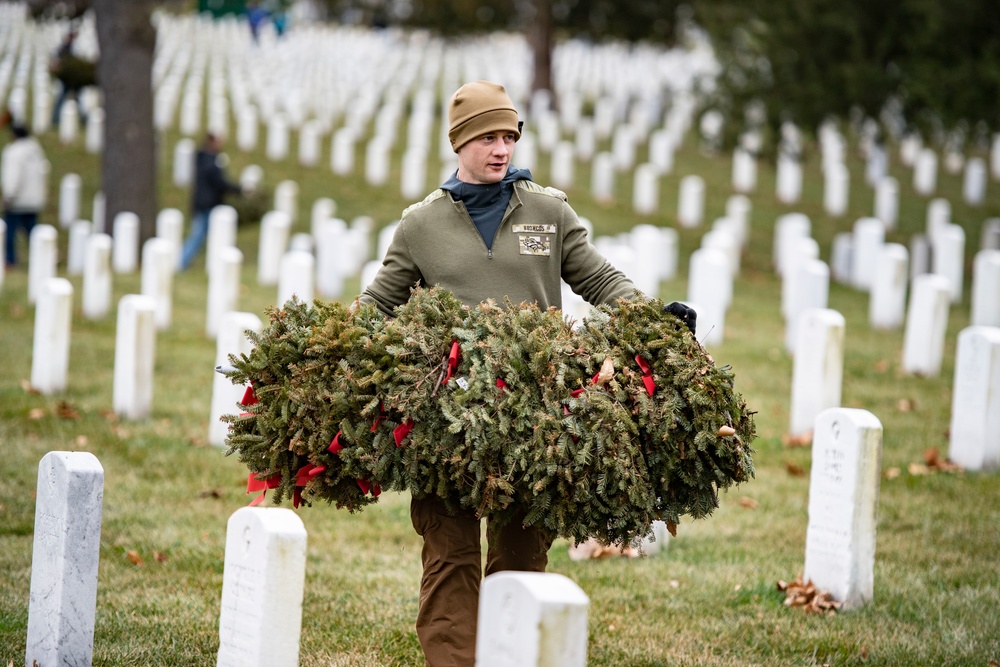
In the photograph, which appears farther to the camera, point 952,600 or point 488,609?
point 952,600

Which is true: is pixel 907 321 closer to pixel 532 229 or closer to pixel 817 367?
pixel 817 367

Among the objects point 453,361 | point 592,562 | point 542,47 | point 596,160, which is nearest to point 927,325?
point 592,562

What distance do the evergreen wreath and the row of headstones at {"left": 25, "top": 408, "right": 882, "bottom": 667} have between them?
33 cm

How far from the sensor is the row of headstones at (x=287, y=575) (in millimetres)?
2793

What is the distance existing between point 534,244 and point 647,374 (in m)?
0.71

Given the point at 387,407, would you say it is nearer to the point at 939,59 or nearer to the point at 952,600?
the point at 952,600

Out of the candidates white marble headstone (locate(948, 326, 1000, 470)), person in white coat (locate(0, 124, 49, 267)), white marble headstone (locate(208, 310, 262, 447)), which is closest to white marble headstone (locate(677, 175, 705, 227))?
person in white coat (locate(0, 124, 49, 267))

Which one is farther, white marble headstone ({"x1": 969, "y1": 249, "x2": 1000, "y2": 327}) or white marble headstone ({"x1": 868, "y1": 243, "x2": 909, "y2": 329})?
white marble headstone ({"x1": 868, "y1": 243, "x2": 909, "y2": 329})

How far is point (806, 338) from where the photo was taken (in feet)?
27.0

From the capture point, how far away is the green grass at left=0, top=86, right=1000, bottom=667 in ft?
15.6

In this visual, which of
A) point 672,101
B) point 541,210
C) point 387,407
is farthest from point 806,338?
point 672,101

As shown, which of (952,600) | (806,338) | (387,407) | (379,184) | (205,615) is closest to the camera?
(387,407)

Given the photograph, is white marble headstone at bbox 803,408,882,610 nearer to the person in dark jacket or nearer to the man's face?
the man's face

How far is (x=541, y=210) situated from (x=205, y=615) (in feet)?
7.32
